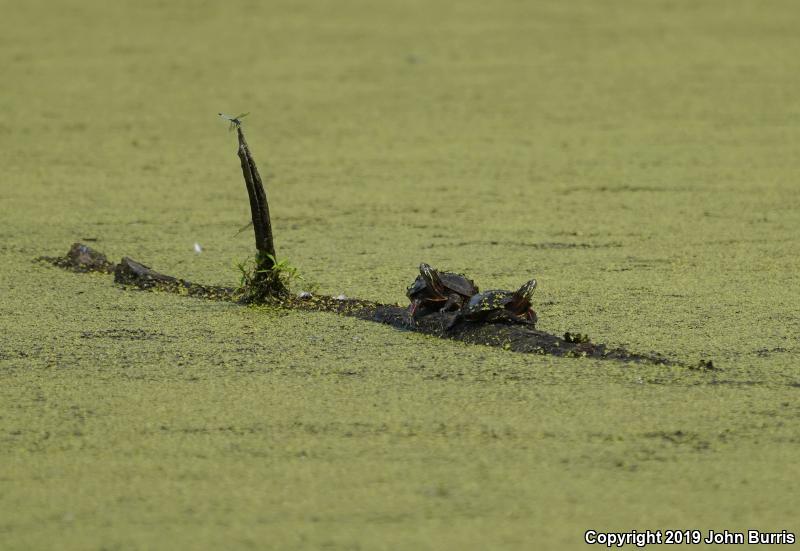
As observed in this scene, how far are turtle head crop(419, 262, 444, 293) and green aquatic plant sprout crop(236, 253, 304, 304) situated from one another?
1.15ft

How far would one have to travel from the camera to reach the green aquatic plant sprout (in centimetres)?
293

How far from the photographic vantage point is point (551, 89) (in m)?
Result: 5.61

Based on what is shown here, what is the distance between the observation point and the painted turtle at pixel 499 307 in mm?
2629

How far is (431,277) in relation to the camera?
8.82ft

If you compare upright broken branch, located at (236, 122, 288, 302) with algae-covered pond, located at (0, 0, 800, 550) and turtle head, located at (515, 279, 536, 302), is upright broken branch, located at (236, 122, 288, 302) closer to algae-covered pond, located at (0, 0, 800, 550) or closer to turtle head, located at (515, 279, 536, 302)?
algae-covered pond, located at (0, 0, 800, 550)

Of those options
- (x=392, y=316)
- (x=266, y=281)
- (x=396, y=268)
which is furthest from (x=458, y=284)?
(x=396, y=268)

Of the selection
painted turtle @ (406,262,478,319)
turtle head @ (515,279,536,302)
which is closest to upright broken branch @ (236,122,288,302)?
painted turtle @ (406,262,478,319)

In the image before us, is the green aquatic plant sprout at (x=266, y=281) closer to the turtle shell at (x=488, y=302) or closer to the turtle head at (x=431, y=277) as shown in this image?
the turtle head at (x=431, y=277)

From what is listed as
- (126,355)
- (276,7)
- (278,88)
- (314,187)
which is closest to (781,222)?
(314,187)

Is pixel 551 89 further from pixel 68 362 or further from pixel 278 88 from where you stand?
pixel 68 362

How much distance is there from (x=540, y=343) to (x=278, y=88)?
10.9ft

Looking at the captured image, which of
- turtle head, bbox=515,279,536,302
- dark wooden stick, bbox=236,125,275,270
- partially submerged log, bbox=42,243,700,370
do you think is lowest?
partially submerged log, bbox=42,243,700,370

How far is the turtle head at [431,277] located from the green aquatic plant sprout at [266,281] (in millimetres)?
352

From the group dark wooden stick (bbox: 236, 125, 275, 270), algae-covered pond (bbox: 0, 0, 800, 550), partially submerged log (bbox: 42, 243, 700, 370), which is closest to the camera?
algae-covered pond (bbox: 0, 0, 800, 550)
